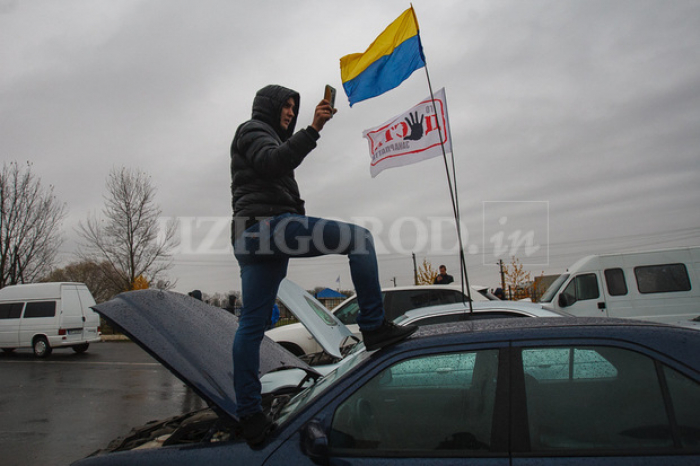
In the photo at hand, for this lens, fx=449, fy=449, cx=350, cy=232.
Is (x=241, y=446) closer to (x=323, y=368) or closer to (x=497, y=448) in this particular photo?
(x=497, y=448)

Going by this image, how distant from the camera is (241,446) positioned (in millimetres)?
1687

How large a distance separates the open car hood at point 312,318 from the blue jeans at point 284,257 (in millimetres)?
1077

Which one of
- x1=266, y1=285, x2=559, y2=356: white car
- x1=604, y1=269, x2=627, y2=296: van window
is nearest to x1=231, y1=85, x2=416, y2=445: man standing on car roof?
x1=266, y1=285, x2=559, y2=356: white car

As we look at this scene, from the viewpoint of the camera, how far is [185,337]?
222 cm

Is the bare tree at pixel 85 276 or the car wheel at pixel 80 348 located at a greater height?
the bare tree at pixel 85 276

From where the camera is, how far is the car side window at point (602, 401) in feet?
4.75

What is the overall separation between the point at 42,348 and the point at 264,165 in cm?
1428

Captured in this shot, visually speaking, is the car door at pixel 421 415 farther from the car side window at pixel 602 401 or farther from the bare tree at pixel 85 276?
the bare tree at pixel 85 276

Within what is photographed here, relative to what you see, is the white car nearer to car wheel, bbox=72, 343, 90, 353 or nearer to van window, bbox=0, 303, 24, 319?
car wheel, bbox=72, 343, 90, 353

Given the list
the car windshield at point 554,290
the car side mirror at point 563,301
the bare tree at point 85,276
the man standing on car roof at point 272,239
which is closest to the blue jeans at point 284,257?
the man standing on car roof at point 272,239

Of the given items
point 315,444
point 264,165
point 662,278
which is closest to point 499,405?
point 315,444

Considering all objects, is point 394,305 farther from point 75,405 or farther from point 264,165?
point 264,165

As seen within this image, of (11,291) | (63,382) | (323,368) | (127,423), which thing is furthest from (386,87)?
(11,291)

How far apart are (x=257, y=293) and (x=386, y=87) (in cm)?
386
